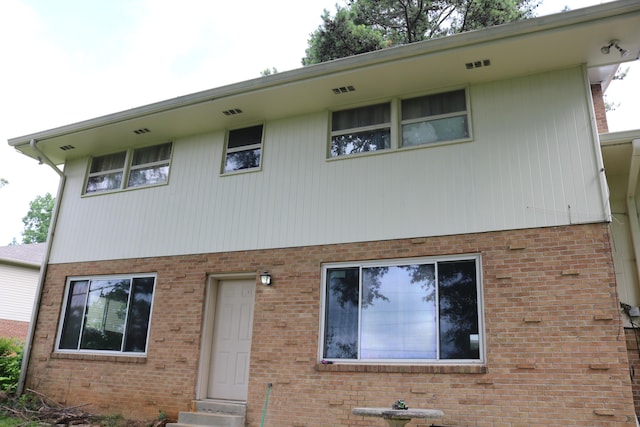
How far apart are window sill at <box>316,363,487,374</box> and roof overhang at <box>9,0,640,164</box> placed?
401 centimetres

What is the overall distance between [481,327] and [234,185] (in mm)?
4668

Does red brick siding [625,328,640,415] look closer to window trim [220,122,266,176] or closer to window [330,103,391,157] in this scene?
window [330,103,391,157]

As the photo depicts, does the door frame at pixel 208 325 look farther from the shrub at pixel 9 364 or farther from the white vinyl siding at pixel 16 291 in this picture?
the white vinyl siding at pixel 16 291

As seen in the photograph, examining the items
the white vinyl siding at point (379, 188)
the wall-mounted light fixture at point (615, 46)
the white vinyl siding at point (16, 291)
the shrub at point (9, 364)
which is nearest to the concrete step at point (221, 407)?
the white vinyl siding at point (379, 188)

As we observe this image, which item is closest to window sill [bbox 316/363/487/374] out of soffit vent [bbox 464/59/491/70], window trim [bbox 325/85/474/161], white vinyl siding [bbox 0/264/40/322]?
window trim [bbox 325/85/474/161]

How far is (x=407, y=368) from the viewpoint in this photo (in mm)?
6395

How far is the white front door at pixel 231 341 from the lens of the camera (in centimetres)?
782

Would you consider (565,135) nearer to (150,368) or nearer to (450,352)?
(450,352)

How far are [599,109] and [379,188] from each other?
390 centimetres

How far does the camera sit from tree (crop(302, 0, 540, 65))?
1491 centimetres

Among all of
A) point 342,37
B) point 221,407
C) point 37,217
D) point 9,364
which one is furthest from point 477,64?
point 37,217

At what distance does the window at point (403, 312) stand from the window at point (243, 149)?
2650 millimetres

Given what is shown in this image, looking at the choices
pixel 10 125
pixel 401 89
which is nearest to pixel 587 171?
pixel 401 89

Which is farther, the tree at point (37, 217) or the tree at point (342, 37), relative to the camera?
the tree at point (37, 217)
